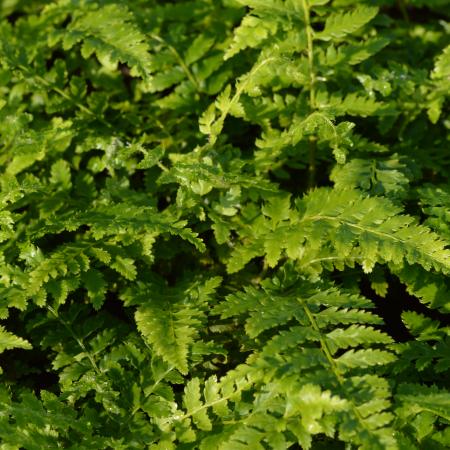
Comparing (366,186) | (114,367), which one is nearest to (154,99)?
(366,186)

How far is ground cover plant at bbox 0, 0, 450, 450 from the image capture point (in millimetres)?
2662

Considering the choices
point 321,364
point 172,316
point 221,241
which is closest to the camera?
point 321,364

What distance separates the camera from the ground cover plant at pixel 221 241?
2.66 meters

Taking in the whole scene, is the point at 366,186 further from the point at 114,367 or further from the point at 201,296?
the point at 114,367

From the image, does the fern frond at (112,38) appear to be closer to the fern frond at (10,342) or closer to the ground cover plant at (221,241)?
the ground cover plant at (221,241)

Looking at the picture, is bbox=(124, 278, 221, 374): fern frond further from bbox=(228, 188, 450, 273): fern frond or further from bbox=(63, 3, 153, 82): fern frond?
bbox=(63, 3, 153, 82): fern frond

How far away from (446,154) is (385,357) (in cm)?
160

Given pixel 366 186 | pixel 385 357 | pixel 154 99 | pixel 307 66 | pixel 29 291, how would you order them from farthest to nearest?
pixel 154 99 < pixel 307 66 < pixel 366 186 < pixel 29 291 < pixel 385 357

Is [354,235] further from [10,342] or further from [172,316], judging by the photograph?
[10,342]

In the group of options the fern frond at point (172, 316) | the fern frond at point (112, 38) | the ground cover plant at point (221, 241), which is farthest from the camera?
the fern frond at point (112, 38)

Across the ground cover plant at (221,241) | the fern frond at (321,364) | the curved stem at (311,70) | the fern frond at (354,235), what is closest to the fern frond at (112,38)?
the ground cover plant at (221,241)

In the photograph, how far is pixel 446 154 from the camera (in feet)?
12.2

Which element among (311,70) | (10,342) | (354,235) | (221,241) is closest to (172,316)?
(221,241)

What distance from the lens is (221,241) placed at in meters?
3.13
